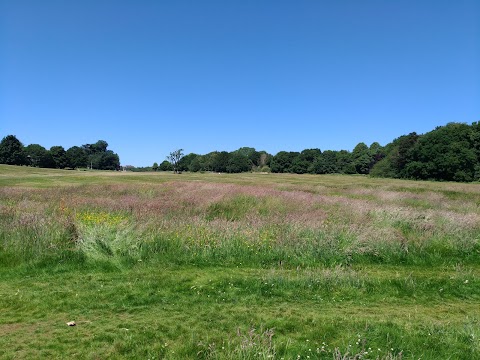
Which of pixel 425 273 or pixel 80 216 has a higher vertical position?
pixel 80 216

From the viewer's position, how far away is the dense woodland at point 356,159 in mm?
76250

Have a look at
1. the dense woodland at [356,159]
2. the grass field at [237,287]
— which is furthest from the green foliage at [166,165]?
the grass field at [237,287]

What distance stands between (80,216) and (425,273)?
11052 millimetres

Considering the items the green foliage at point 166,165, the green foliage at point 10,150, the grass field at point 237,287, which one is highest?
the green foliage at point 10,150

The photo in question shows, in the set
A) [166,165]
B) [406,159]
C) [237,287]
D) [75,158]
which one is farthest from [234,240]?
[166,165]

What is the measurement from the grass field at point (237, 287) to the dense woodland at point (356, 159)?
7529 cm

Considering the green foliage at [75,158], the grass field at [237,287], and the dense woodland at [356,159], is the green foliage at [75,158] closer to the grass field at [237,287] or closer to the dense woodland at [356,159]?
the dense woodland at [356,159]

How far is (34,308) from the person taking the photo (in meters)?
5.82

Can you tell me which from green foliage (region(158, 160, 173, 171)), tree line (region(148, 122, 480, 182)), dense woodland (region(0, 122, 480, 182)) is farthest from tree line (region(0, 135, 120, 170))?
tree line (region(148, 122, 480, 182))

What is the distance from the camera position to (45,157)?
11806cm

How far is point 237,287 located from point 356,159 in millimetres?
138604

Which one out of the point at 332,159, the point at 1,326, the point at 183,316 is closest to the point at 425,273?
the point at 183,316

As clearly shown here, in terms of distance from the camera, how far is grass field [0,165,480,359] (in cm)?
457

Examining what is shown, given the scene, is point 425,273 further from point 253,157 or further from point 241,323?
point 253,157
